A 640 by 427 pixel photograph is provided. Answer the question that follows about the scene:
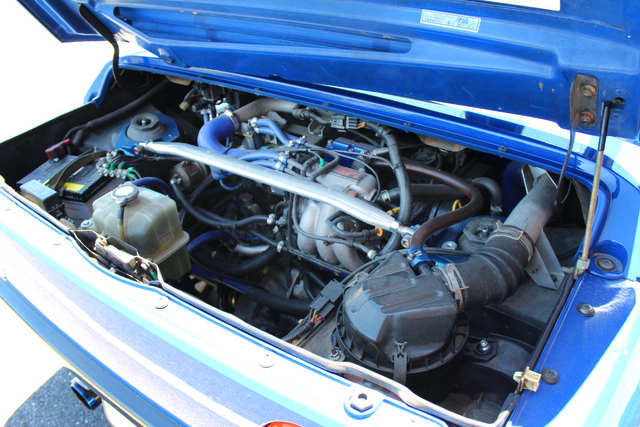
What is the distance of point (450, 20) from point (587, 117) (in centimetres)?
42

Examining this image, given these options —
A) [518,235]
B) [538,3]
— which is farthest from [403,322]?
[538,3]

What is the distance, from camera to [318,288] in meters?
1.89

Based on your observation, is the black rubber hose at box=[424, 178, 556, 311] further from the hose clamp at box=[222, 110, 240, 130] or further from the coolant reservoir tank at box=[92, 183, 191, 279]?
the hose clamp at box=[222, 110, 240, 130]

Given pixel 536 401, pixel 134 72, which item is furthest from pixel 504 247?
pixel 134 72

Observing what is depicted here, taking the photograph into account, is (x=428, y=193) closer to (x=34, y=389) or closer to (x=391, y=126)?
(x=391, y=126)

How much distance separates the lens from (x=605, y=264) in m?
1.13

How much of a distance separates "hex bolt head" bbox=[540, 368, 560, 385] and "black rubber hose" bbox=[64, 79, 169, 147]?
6.59ft

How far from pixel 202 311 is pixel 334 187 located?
0.69 m

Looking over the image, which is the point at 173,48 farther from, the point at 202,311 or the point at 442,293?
the point at 442,293

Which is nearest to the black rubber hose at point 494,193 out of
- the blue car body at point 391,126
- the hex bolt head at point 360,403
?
the blue car body at point 391,126

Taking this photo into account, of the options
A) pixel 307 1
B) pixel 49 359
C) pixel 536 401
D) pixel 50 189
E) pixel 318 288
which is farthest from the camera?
pixel 49 359

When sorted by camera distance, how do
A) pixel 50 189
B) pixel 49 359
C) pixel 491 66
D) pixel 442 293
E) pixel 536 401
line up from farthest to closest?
1. pixel 49 359
2. pixel 50 189
3. pixel 491 66
4. pixel 442 293
5. pixel 536 401

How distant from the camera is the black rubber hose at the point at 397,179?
146cm

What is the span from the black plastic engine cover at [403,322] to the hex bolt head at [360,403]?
174mm
